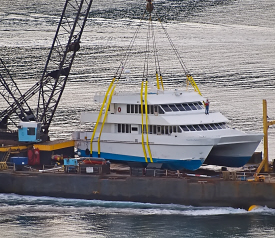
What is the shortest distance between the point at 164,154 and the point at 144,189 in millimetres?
4367

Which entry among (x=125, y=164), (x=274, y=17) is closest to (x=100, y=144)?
(x=125, y=164)

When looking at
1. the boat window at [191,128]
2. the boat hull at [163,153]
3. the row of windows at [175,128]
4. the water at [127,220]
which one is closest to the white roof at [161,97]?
the row of windows at [175,128]

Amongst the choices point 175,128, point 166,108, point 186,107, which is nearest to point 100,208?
point 175,128

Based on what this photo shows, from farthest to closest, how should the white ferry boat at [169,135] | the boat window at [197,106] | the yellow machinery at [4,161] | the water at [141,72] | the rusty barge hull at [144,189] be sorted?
the boat window at [197,106] < the yellow machinery at [4,161] < the white ferry boat at [169,135] < the rusty barge hull at [144,189] < the water at [141,72]

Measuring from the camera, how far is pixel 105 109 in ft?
224

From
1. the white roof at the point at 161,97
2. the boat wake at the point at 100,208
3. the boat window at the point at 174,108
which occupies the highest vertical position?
the white roof at the point at 161,97

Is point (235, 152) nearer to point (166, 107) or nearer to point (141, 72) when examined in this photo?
point (166, 107)

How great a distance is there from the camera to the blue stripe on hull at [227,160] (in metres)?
65.5

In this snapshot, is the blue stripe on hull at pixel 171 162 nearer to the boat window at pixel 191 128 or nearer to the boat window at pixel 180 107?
the boat window at pixel 191 128

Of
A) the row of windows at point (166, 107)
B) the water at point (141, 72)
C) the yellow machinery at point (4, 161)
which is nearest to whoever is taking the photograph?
the water at point (141, 72)

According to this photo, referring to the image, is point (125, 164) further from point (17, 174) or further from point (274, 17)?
point (274, 17)

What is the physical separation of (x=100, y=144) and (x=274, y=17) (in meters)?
101

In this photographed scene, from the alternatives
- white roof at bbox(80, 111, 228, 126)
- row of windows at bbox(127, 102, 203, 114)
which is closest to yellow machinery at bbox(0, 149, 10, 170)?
white roof at bbox(80, 111, 228, 126)

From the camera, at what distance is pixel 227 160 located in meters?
65.9
